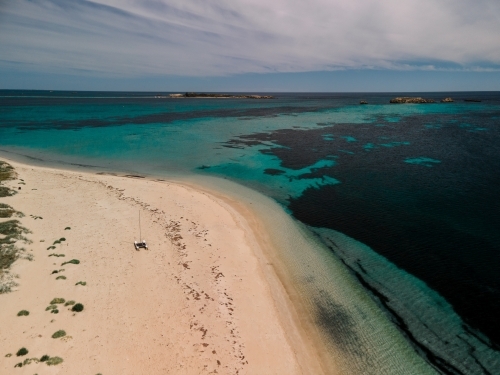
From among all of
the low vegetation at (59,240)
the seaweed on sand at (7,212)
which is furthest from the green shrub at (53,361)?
the seaweed on sand at (7,212)

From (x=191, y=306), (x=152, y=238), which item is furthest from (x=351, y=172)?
(x=191, y=306)

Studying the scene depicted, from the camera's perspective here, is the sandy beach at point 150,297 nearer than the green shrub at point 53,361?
No

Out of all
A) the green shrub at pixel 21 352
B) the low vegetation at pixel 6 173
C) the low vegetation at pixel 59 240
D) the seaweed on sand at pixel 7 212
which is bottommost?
the green shrub at pixel 21 352

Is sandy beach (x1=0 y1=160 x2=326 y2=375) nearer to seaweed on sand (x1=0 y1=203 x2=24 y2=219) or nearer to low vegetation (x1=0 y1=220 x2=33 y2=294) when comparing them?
low vegetation (x1=0 y1=220 x2=33 y2=294)

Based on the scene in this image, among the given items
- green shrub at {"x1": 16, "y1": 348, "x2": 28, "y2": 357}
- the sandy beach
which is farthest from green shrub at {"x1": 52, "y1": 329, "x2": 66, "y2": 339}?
green shrub at {"x1": 16, "y1": 348, "x2": 28, "y2": 357}

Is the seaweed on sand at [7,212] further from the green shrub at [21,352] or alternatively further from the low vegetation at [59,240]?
the green shrub at [21,352]

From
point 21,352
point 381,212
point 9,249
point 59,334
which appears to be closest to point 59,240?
point 9,249
